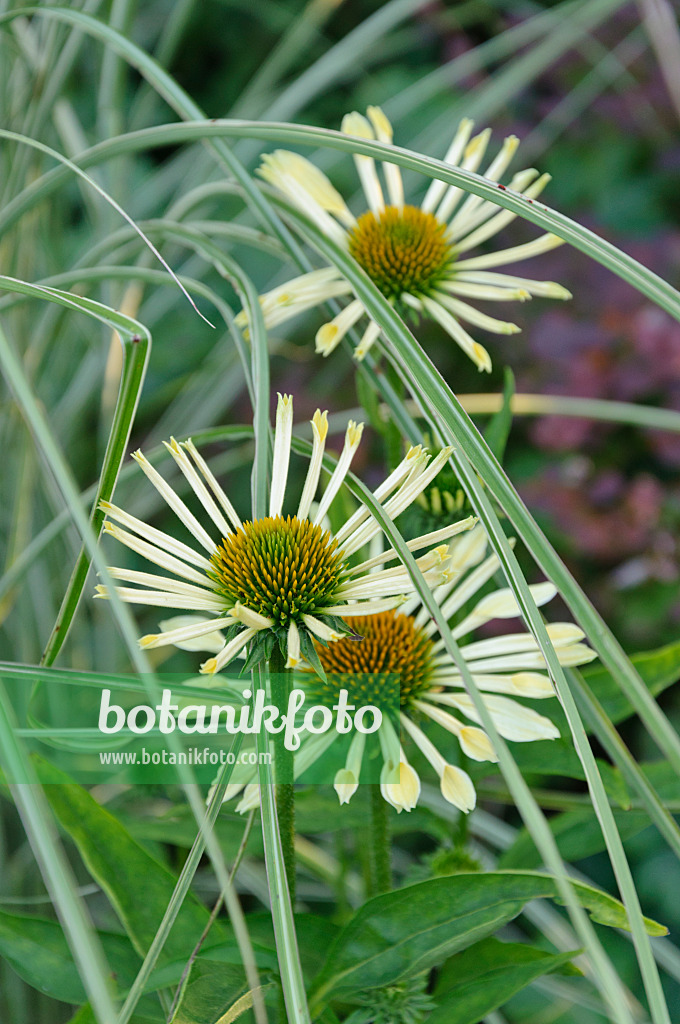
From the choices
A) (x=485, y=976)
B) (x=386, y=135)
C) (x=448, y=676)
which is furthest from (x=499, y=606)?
(x=386, y=135)

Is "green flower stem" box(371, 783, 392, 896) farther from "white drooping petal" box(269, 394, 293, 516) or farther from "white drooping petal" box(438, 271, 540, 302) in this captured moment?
"white drooping petal" box(438, 271, 540, 302)

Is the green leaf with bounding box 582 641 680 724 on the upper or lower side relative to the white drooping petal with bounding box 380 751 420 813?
upper

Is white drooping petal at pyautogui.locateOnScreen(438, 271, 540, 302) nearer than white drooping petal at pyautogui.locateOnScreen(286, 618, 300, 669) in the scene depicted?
No

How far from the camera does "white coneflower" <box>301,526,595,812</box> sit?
0.94ft

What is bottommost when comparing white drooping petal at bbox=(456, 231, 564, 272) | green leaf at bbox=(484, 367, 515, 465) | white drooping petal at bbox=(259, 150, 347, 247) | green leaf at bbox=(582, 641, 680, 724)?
green leaf at bbox=(582, 641, 680, 724)

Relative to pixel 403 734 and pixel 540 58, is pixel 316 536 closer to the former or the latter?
A: pixel 403 734

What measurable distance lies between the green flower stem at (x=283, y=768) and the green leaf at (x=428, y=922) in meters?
0.03

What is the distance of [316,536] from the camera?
28 cm

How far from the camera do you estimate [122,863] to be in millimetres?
313

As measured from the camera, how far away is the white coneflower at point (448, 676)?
0.94 feet

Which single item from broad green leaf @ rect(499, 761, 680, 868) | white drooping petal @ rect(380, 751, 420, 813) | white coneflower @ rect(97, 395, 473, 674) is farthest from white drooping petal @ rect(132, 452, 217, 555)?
broad green leaf @ rect(499, 761, 680, 868)

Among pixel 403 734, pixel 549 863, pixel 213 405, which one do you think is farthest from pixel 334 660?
pixel 213 405

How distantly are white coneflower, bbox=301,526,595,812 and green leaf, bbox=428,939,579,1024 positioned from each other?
6cm

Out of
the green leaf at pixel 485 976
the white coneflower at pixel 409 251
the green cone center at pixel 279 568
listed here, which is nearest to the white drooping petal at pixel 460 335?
the white coneflower at pixel 409 251
